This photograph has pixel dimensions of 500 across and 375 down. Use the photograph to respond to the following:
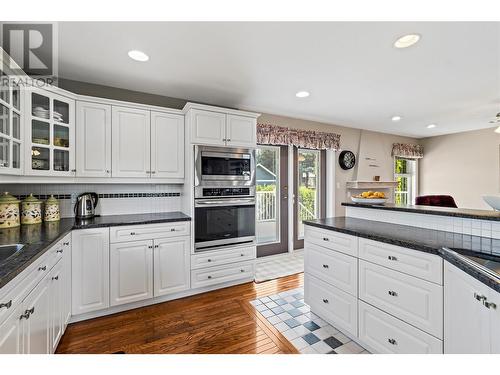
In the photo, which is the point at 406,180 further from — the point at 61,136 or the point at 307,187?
the point at 61,136

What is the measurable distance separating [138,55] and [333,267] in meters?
2.49

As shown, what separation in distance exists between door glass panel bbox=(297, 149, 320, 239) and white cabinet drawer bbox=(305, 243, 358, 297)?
6.64 feet

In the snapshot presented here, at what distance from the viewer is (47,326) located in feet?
5.05

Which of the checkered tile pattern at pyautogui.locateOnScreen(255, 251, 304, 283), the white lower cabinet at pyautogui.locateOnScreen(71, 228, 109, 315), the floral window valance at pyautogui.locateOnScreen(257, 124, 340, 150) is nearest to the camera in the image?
the white lower cabinet at pyautogui.locateOnScreen(71, 228, 109, 315)

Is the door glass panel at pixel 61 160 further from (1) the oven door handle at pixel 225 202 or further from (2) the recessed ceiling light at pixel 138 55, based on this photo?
(1) the oven door handle at pixel 225 202

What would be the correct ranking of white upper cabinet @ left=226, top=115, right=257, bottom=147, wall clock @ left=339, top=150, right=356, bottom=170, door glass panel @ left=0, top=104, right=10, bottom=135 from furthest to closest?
wall clock @ left=339, top=150, right=356, bottom=170 → white upper cabinet @ left=226, top=115, right=257, bottom=147 → door glass panel @ left=0, top=104, right=10, bottom=135

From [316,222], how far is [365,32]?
5.18ft

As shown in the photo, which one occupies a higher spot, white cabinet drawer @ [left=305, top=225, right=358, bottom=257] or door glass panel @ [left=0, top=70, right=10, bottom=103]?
door glass panel @ [left=0, top=70, right=10, bottom=103]

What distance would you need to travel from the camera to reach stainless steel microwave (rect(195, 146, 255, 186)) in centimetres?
276

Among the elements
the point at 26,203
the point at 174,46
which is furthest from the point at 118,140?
the point at 174,46

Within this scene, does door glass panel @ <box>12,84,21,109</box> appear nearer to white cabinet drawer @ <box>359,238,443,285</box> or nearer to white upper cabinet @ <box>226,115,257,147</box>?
white upper cabinet @ <box>226,115,257,147</box>

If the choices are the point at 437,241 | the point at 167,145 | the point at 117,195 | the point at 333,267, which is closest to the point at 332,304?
the point at 333,267

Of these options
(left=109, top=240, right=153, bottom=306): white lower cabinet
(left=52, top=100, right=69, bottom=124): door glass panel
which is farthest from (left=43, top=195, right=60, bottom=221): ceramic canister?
(left=52, top=100, right=69, bottom=124): door glass panel

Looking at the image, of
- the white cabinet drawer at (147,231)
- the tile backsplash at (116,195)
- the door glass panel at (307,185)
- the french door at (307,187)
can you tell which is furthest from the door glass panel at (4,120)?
the door glass panel at (307,185)
